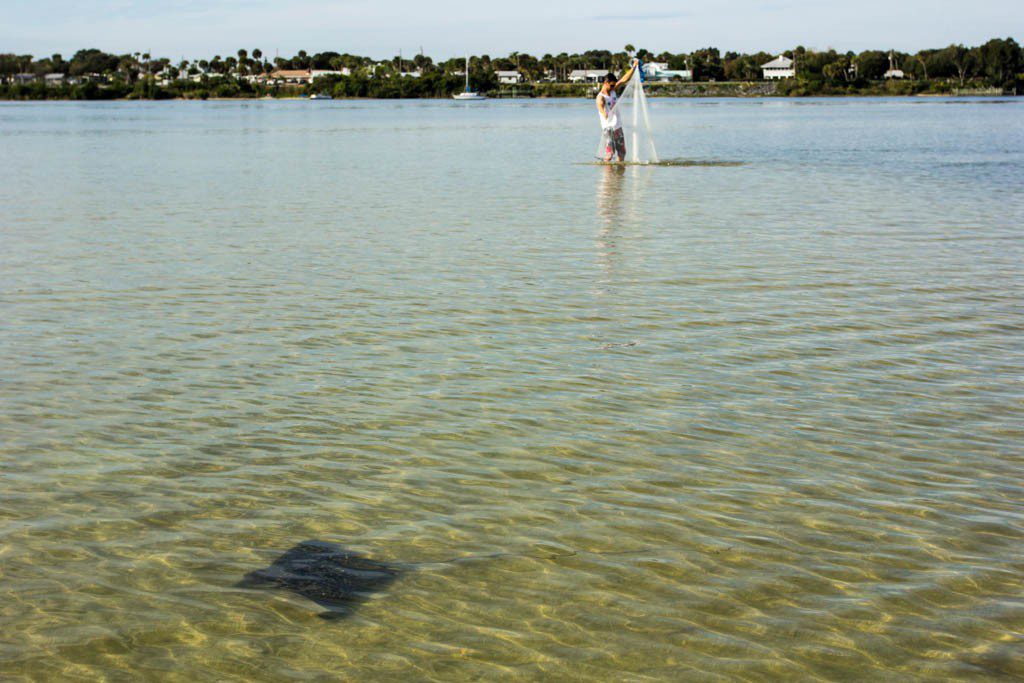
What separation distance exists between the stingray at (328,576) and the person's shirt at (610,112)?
26366 mm

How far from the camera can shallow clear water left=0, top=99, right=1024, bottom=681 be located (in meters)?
5.66

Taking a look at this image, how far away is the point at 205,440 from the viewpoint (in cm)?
867

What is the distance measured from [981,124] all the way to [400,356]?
78.3 metres

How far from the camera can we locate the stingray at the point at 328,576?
6.02 meters

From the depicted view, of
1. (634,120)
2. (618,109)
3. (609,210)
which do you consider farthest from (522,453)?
(634,120)

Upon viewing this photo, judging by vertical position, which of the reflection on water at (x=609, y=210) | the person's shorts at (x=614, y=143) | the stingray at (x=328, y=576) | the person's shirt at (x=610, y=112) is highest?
the person's shirt at (x=610, y=112)

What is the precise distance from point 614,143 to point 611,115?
8.60ft

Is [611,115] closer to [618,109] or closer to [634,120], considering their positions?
[618,109]

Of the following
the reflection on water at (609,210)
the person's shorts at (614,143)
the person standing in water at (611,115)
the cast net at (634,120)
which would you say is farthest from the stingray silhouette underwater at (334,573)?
the person's shorts at (614,143)

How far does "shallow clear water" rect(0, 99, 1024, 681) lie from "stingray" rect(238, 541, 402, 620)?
107 mm

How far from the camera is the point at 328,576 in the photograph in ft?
20.6

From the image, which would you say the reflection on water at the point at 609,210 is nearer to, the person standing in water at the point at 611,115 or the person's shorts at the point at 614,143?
the person's shorts at the point at 614,143

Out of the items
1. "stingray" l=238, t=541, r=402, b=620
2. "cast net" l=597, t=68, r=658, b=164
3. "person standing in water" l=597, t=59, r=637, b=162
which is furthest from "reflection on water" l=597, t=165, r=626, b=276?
"stingray" l=238, t=541, r=402, b=620

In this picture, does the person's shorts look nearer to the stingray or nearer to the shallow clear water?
the shallow clear water
